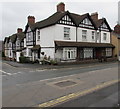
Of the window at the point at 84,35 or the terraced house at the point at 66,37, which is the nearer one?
the terraced house at the point at 66,37

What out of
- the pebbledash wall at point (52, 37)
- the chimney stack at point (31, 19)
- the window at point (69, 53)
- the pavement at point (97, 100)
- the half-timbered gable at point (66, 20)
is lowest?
the pavement at point (97, 100)

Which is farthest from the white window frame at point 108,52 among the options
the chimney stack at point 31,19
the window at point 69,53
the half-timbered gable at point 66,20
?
the chimney stack at point 31,19

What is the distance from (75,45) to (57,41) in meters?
3.21

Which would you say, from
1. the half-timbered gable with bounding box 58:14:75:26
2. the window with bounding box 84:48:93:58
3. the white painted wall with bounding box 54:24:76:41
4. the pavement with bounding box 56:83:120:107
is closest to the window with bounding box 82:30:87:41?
the window with bounding box 84:48:93:58

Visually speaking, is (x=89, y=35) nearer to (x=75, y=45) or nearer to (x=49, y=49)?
(x=75, y=45)

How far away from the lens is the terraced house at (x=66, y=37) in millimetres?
21016

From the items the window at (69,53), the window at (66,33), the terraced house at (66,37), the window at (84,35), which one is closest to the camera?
the terraced house at (66,37)

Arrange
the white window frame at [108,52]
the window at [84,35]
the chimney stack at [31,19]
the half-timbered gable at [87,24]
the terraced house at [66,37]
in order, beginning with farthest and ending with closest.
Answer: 1. the white window frame at [108,52]
2. the chimney stack at [31,19]
3. the window at [84,35]
4. the half-timbered gable at [87,24]
5. the terraced house at [66,37]

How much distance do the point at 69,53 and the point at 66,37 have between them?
289cm

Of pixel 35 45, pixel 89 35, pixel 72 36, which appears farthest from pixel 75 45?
pixel 35 45

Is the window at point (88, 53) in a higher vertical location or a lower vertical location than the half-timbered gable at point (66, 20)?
lower

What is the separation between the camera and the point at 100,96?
20.2 ft

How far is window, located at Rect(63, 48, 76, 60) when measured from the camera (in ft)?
69.6

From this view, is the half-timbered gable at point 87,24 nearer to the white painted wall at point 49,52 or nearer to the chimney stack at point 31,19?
the white painted wall at point 49,52
